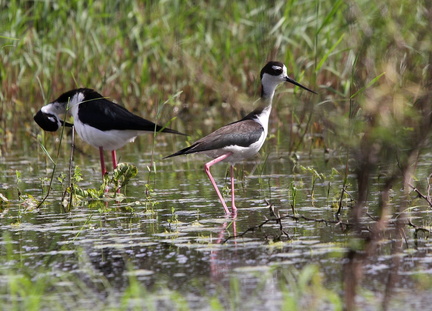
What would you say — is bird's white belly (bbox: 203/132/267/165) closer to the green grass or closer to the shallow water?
the shallow water

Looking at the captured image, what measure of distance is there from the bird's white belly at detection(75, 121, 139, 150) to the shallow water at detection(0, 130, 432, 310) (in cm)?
45

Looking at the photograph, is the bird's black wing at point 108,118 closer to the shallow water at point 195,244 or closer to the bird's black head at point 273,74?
the shallow water at point 195,244

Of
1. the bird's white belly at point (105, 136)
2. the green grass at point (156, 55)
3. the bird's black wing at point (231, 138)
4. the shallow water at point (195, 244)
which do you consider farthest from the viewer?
the green grass at point (156, 55)

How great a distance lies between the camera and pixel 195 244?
5.64m

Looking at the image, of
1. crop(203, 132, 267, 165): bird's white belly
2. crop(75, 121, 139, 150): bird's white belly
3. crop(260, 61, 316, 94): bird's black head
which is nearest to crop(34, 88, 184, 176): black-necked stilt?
crop(75, 121, 139, 150): bird's white belly

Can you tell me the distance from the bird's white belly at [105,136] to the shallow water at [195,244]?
0.45 metres

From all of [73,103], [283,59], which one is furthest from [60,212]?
[283,59]

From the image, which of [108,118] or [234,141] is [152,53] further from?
[234,141]

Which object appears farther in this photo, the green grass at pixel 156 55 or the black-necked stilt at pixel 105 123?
the green grass at pixel 156 55

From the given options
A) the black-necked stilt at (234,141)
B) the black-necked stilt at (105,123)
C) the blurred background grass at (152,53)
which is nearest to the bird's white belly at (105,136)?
the black-necked stilt at (105,123)

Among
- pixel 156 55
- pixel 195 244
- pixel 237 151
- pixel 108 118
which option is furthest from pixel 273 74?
pixel 156 55

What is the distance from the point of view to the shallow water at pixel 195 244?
4.53m

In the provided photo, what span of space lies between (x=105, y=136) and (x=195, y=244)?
3.40 metres

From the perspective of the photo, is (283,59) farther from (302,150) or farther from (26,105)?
(26,105)
